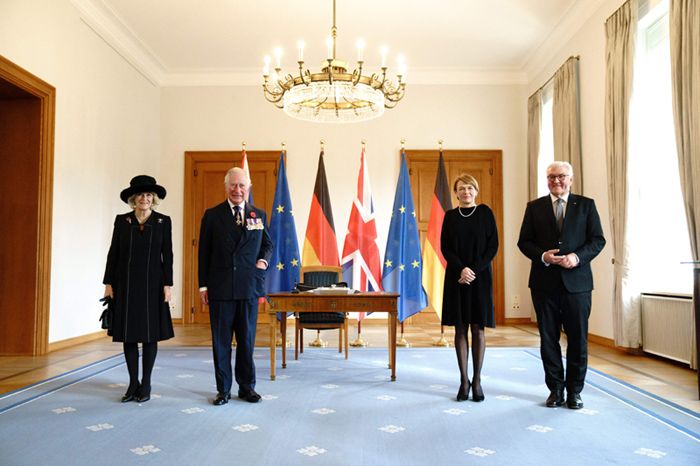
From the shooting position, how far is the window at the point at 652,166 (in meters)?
5.23

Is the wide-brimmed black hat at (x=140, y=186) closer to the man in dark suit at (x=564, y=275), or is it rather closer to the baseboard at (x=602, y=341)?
the man in dark suit at (x=564, y=275)

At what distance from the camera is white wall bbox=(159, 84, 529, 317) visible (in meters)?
8.66

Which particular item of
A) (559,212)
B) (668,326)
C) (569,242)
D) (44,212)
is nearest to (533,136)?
(668,326)

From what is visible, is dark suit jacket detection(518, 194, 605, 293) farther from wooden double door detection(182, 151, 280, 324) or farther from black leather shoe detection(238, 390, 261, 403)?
wooden double door detection(182, 151, 280, 324)

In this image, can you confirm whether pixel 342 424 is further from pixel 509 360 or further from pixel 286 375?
pixel 509 360

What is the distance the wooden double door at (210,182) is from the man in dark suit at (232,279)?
501 centimetres

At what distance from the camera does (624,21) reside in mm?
5512

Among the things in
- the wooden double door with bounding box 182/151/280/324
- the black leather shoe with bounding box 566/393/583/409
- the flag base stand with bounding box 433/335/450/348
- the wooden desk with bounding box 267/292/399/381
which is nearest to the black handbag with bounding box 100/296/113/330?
the wooden desk with bounding box 267/292/399/381

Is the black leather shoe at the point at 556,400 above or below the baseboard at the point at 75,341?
above

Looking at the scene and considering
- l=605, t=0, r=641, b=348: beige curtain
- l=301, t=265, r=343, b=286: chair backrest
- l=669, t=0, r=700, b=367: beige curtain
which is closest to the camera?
l=669, t=0, r=700, b=367: beige curtain

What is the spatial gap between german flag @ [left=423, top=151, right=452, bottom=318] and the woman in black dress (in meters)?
2.78

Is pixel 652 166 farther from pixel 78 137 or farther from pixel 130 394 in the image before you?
pixel 78 137

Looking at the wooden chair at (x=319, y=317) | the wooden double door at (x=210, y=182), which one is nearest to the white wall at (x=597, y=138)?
the wooden chair at (x=319, y=317)

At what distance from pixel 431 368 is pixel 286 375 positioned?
1.31m
